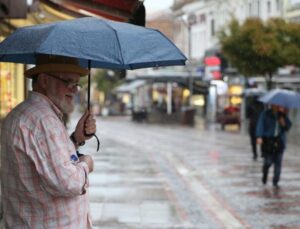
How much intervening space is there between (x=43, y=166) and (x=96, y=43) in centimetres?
73

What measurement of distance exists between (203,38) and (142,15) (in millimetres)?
53814

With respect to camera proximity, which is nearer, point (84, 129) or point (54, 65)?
point (54, 65)

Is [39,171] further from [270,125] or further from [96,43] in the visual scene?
[270,125]

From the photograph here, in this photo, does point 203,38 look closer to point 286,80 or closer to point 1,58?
point 286,80

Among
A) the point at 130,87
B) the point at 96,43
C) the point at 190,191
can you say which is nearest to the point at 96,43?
the point at 96,43

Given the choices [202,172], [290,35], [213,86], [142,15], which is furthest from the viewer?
[213,86]

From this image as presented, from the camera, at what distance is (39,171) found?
3449mm

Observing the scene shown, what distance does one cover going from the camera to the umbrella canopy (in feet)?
12.0

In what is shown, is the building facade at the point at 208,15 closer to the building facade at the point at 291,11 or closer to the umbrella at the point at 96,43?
the building facade at the point at 291,11

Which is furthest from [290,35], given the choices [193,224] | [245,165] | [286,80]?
[193,224]

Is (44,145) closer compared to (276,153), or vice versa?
→ (44,145)

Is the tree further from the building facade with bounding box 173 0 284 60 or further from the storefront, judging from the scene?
the building facade with bounding box 173 0 284 60

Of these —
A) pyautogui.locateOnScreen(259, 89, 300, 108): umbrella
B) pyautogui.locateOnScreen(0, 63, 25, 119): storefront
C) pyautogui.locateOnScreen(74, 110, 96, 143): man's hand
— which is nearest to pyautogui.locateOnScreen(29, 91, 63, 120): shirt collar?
pyautogui.locateOnScreen(74, 110, 96, 143): man's hand

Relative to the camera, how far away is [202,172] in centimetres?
1524
